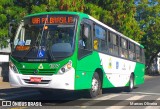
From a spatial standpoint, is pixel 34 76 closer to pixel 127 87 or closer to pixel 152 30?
pixel 127 87

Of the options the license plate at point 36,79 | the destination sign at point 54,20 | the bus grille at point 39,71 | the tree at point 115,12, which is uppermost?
the tree at point 115,12

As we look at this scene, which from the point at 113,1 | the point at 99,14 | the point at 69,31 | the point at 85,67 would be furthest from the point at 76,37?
the point at 113,1

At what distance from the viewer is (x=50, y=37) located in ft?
35.2

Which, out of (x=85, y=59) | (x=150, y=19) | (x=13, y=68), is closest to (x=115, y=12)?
(x=85, y=59)

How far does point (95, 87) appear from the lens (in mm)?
12531

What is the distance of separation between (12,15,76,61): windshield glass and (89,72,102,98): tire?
7.57 feet

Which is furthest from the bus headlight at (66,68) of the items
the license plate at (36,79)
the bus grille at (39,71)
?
the license plate at (36,79)

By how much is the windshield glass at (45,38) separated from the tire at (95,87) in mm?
2306

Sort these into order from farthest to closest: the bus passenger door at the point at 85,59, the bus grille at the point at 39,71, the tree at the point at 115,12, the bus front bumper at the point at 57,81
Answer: the tree at the point at 115,12
the bus passenger door at the point at 85,59
the bus grille at the point at 39,71
the bus front bumper at the point at 57,81

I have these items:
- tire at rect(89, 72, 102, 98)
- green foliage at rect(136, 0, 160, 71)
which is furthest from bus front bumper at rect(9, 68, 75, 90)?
green foliage at rect(136, 0, 160, 71)

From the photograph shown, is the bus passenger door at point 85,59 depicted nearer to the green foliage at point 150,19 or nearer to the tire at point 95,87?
the tire at point 95,87

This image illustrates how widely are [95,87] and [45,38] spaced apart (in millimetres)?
Result: 3017

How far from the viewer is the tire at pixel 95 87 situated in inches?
484

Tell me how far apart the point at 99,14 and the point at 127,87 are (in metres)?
7.93
